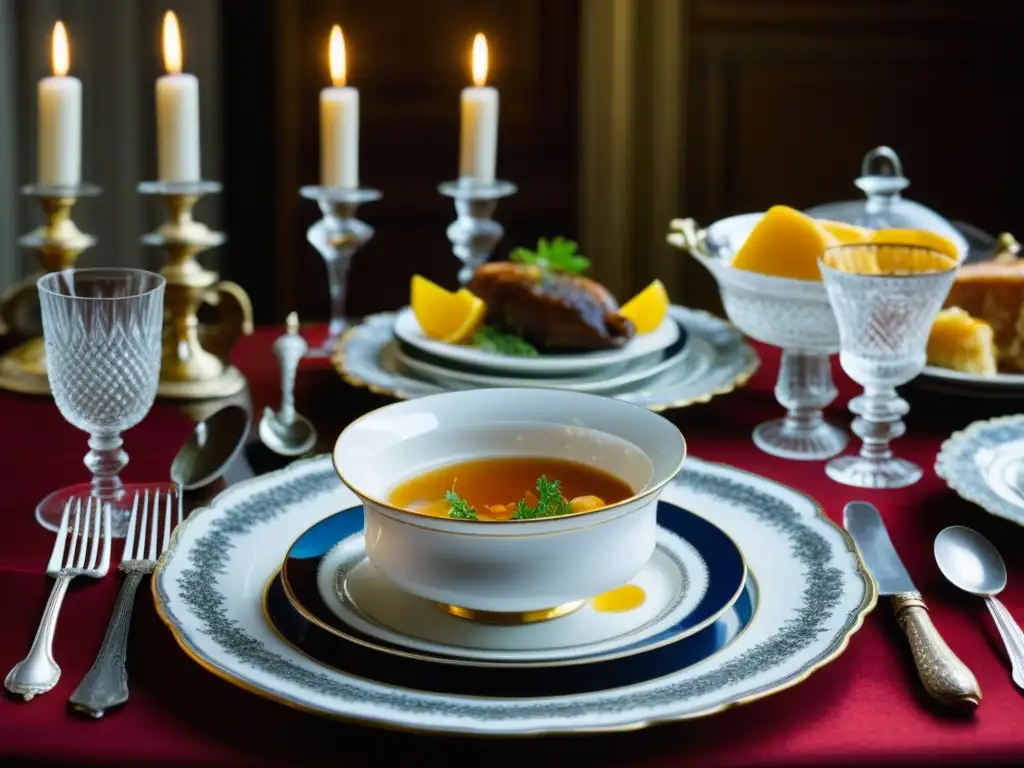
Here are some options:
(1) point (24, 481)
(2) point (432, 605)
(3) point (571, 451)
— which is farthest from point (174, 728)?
(1) point (24, 481)

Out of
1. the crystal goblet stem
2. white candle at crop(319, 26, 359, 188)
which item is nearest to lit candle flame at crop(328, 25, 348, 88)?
white candle at crop(319, 26, 359, 188)

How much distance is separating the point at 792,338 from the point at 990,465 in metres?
0.22

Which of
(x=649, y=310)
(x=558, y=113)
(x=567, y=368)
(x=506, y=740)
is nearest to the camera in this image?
(x=506, y=740)

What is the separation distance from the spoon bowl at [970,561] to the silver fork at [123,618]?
1.74 ft

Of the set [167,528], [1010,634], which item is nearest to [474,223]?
[167,528]

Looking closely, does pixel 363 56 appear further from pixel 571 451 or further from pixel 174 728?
pixel 174 728

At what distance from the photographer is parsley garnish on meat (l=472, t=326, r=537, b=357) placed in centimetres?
135

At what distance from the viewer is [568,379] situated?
1324 millimetres

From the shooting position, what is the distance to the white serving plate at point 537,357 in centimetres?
131

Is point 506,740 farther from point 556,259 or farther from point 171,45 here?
point 171,45

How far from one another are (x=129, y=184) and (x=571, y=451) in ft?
7.01

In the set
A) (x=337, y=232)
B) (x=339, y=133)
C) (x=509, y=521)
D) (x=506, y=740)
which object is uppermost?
(x=339, y=133)

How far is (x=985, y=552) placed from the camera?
0.94 m

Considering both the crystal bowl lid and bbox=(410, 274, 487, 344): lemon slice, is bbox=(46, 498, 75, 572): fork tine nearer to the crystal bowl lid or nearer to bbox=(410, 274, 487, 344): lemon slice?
bbox=(410, 274, 487, 344): lemon slice
